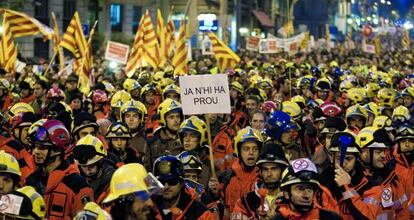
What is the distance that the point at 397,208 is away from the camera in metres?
9.98

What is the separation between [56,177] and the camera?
8992 millimetres

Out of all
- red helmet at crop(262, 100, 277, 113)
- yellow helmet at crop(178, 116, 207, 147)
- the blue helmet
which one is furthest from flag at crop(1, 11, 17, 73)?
the blue helmet

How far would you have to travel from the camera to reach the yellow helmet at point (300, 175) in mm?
7676

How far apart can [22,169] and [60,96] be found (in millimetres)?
6208

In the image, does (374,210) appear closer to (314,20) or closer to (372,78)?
(372,78)

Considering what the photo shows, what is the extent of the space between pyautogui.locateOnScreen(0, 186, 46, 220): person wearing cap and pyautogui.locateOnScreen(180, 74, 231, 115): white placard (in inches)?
187

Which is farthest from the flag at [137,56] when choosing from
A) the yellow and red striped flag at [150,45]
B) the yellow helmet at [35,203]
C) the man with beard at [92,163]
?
the yellow helmet at [35,203]

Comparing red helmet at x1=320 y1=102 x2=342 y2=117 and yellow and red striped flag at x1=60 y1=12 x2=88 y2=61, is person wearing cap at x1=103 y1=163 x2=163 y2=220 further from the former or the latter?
yellow and red striped flag at x1=60 y1=12 x2=88 y2=61

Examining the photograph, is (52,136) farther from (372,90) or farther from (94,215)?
(372,90)

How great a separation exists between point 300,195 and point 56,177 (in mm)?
2436

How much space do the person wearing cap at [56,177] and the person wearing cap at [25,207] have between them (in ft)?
4.65

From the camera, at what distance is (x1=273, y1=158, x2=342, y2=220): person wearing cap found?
7551 mm

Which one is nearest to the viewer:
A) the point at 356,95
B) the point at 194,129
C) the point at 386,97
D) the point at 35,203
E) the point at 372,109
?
the point at 35,203

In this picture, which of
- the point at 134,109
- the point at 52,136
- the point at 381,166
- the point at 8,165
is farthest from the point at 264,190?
the point at 134,109
